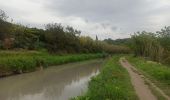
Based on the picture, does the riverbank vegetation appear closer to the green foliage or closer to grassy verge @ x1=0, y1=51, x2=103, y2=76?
grassy verge @ x1=0, y1=51, x2=103, y2=76

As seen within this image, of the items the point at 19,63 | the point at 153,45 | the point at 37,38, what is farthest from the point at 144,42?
the point at 19,63

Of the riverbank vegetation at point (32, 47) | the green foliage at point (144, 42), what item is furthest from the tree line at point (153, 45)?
the riverbank vegetation at point (32, 47)

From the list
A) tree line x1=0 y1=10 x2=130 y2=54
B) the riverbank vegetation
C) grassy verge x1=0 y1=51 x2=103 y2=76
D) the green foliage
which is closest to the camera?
grassy verge x1=0 y1=51 x2=103 y2=76

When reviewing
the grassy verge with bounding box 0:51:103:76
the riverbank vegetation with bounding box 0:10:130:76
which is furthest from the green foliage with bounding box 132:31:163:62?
the grassy verge with bounding box 0:51:103:76

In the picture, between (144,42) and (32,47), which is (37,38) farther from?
(144,42)

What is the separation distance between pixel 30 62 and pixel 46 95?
17.5 meters

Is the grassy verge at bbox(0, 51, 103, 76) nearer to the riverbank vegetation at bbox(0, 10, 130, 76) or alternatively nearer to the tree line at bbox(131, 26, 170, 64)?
the riverbank vegetation at bbox(0, 10, 130, 76)

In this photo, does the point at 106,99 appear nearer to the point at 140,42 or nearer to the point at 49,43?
the point at 49,43

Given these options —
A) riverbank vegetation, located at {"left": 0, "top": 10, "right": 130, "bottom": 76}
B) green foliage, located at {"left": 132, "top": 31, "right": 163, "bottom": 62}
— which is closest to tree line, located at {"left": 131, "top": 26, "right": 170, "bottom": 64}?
green foliage, located at {"left": 132, "top": 31, "right": 163, "bottom": 62}

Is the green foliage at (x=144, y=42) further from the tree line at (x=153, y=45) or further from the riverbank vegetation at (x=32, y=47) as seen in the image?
the riverbank vegetation at (x=32, y=47)

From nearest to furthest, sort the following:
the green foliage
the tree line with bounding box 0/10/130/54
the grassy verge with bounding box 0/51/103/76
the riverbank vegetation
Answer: the grassy verge with bounding box 0/51/103/76
the riverbank vegetation
the tree line with bounding box 0/10/130/54
the green foliage

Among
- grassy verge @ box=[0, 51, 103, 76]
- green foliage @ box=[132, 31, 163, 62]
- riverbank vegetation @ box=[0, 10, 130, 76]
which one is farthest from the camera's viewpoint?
green foliage @ box=[132, 31, 163, 62]

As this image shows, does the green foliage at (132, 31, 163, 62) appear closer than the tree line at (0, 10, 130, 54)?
No

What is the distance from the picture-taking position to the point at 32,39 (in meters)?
54.8
